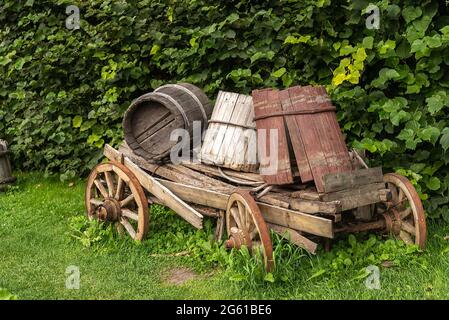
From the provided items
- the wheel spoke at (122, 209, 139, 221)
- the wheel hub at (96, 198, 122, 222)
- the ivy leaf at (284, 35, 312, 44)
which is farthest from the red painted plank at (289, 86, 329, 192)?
the wheel hub at (96, 198, 122, 222)

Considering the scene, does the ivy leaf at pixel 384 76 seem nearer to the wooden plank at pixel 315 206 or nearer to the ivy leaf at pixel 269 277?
the wooden plank at pixel 315 206

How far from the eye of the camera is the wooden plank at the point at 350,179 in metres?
4.46

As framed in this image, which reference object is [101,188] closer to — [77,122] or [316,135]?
Answer: [77,122]

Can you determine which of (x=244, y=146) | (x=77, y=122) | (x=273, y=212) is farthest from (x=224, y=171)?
(x=77, y=122)

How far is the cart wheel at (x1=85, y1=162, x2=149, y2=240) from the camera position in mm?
5434

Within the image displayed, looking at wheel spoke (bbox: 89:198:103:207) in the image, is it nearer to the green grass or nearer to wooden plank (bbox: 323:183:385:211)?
the green grass

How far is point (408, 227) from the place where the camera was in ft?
15.9

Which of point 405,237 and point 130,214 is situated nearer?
point 405,237

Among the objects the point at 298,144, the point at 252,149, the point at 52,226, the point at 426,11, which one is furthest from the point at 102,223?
the point at 426,11

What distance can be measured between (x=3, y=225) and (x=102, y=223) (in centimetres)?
135

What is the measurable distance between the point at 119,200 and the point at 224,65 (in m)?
2.09

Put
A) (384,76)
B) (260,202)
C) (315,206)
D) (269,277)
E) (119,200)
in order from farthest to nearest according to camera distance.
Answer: (119,200), (384,76), (260,202), (315,206), (269,277)

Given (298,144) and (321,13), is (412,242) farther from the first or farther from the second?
(321,13)

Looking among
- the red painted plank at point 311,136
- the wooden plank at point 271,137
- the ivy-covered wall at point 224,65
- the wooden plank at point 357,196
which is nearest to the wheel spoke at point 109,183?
the ivy-covered wall at point 224,65
